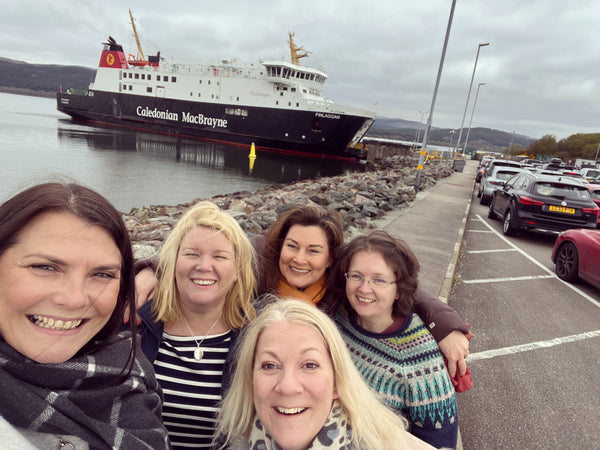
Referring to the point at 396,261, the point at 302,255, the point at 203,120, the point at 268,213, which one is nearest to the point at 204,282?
the point at 302,255

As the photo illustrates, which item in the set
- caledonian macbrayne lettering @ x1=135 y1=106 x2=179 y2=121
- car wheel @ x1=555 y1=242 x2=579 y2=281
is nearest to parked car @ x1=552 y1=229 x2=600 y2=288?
car wheel @ x1=555 y1=242 x2=579 y2=281

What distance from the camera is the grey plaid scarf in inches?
37.9

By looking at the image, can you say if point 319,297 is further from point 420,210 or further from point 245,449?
point 420,210

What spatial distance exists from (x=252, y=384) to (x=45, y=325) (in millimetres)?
783

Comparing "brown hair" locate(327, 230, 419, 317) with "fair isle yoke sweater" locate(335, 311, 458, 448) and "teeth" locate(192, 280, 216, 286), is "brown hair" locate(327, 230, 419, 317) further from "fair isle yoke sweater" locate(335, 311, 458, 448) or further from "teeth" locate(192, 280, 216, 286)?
"teeth" locate(192, 280, 216, 286)

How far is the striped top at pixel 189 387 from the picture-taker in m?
1.70

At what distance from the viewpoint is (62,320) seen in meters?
1.05

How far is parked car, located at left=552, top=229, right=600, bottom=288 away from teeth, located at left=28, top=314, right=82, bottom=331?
6.92 metres

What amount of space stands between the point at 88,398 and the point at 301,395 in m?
0.70

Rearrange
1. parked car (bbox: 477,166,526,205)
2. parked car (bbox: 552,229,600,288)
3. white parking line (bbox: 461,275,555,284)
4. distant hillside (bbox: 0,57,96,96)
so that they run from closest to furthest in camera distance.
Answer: parked car (bbox: 552,229,600,288) < white parking line (bbox: 461,275,555,284) < parked car (bbox: 477,166,526,205) < distant hillside (bbox: 0,57,96,96)

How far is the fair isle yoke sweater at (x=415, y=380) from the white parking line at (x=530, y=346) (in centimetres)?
225

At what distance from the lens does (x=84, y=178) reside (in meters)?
17.4

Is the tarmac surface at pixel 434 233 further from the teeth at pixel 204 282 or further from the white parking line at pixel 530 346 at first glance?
the teeth at pixel 204 282

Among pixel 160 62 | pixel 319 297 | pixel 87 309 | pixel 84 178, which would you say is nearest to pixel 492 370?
pixel 319 297
